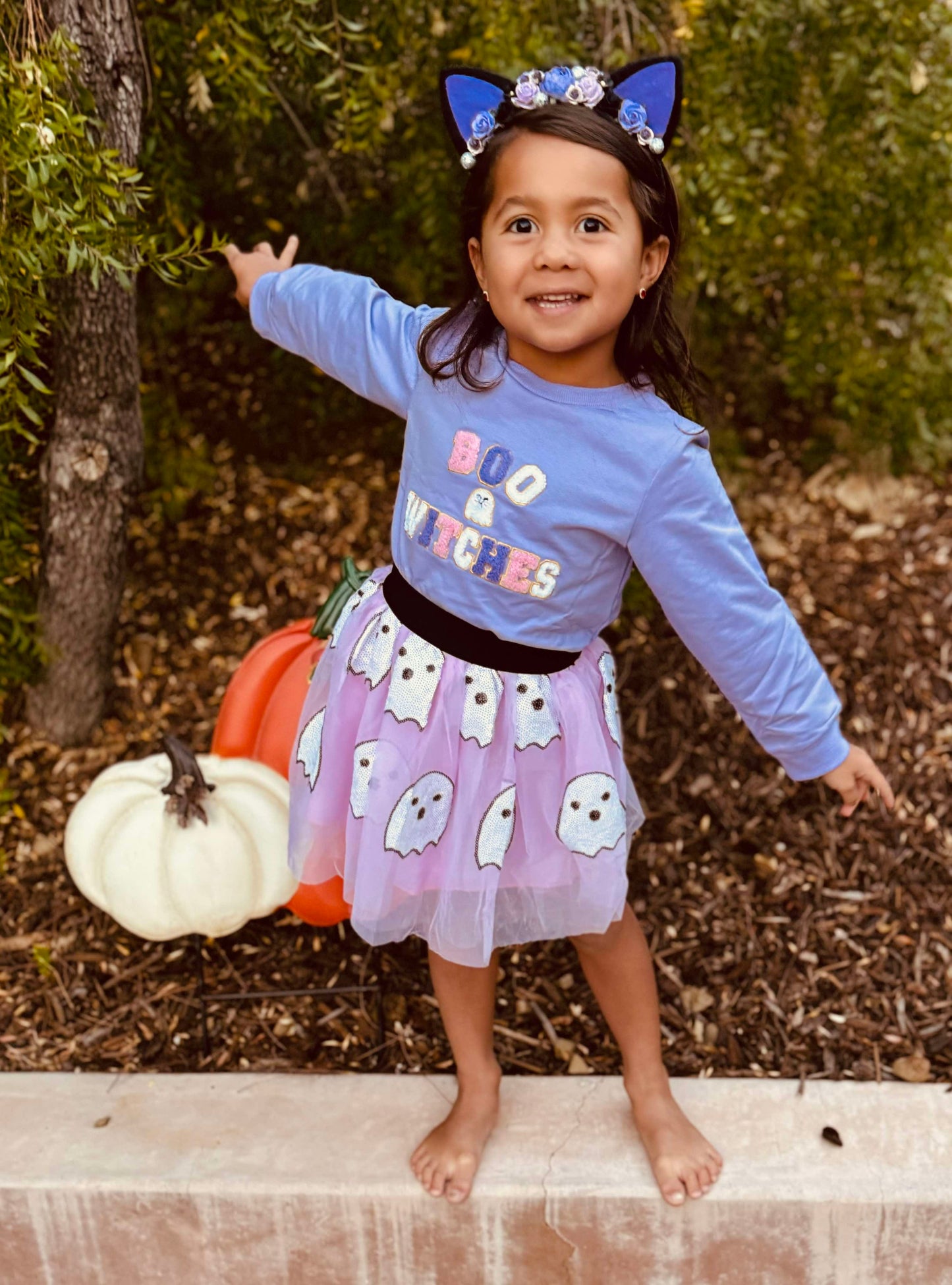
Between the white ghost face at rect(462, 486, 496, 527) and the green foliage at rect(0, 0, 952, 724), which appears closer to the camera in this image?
the white ghost face at rect(462, 486, 496, 527)

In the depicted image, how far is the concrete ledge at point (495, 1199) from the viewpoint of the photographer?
5.96 feet

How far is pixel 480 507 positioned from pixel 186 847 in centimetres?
82

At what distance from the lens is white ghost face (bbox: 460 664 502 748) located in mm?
1695

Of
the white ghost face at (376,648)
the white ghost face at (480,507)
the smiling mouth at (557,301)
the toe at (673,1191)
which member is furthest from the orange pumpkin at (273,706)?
the smiling mouth at (557,301)

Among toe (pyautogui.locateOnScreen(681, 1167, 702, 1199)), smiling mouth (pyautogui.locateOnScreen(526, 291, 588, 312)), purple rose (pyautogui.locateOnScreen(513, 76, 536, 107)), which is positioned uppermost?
purple rose (pyautogui.locateOnScreen(513, 76, 536, 107))

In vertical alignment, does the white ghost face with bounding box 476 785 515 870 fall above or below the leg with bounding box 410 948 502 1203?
above

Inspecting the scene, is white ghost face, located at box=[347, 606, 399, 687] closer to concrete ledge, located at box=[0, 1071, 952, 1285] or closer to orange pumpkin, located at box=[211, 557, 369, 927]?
orange pumpkin, located at box=[211, 557, 369, 927]

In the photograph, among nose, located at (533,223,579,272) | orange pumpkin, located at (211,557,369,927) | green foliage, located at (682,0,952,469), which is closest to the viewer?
nose, located at (533,223,579,272)

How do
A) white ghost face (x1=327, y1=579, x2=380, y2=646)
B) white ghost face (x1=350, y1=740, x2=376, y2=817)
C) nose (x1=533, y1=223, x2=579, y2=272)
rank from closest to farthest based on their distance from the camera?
1. nose (x1=533, y1=223, x2=579, y2=272)
2. white ghost face (x1=350, y1=740, x2=376, y2=817)
3. white ghost face (x1=327, y1=579, x2=380, y2=646)

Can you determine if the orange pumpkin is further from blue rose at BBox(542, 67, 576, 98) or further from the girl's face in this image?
blue rose at BBox(542, 67, 576, 98)

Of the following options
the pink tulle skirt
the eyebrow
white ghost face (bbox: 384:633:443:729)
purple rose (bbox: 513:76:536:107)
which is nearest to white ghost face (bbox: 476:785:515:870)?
the pink tulle skirt

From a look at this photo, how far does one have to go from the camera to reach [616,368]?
1612 mm

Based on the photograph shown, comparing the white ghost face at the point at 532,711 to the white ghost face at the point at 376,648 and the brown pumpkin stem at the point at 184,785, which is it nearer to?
the white ghost face at the point at 376,648

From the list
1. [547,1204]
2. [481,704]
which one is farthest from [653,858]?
[481,704]
